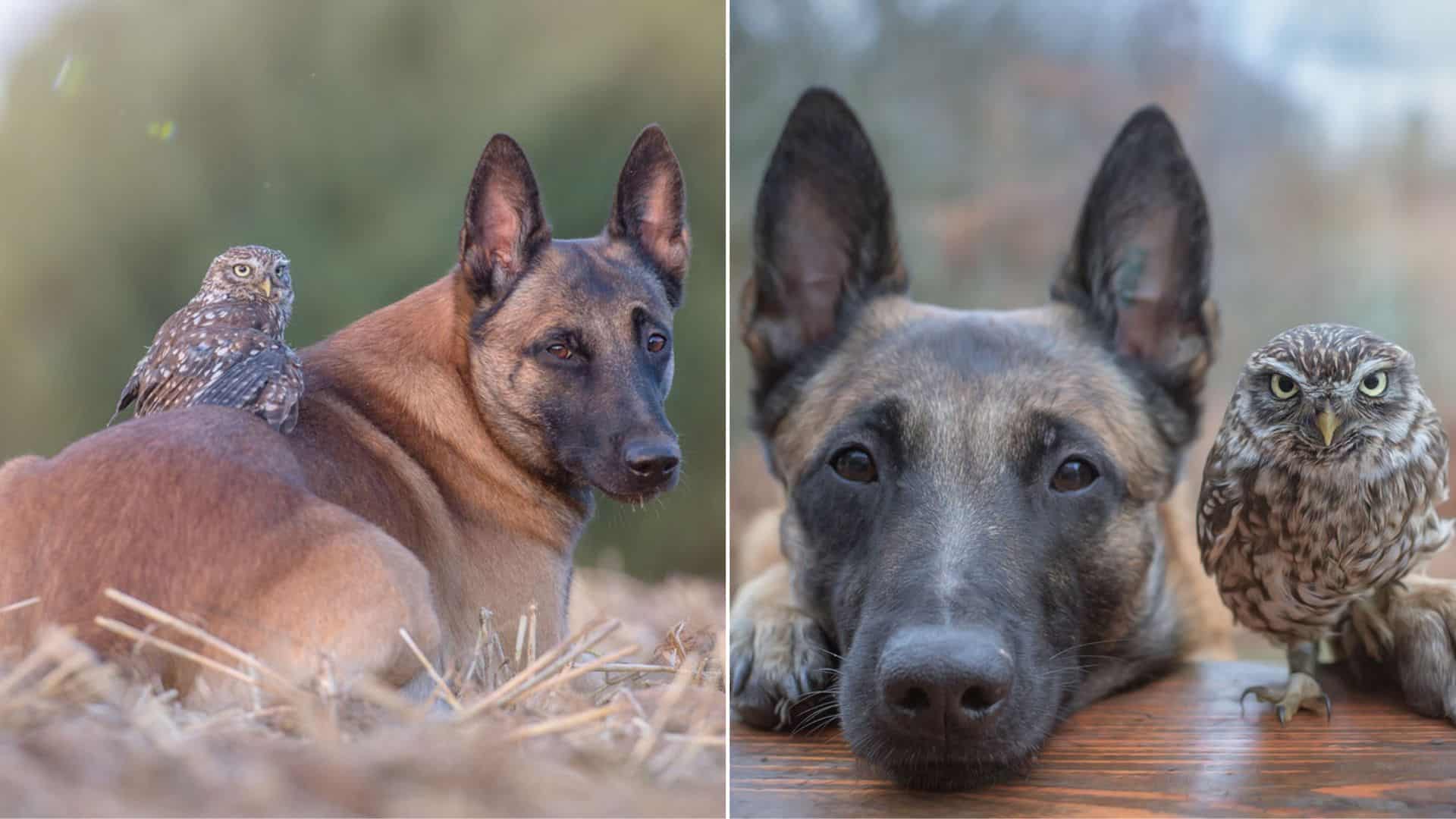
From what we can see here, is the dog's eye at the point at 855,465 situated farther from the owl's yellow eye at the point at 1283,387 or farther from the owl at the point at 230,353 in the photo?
the owl at the point at 230,353

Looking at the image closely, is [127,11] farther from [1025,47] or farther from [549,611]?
[1025,47]

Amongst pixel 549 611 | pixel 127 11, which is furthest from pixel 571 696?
pixel 127 11

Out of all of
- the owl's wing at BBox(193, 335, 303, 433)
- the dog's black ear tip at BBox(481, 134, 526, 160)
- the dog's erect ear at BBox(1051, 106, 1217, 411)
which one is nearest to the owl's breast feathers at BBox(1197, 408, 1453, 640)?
the dog's erect ear at BBox(1051, 106, 1217, 411)

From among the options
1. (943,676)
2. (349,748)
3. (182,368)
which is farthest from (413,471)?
(943,676)

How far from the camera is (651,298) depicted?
274 cm

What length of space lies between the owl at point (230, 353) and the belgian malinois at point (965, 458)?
107 cm

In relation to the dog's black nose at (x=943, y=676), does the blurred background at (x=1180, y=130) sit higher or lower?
higher

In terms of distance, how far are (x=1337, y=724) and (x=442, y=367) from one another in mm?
1939

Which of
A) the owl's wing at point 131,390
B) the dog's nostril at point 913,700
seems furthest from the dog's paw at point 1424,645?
the owl's wing at point 131,390

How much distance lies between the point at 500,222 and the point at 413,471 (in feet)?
1.79

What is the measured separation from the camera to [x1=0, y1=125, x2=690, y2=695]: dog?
82.0 inches

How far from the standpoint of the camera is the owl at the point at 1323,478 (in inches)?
89.7

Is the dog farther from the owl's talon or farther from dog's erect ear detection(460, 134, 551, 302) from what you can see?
the owl's talon

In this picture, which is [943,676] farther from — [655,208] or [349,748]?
[655,208]
